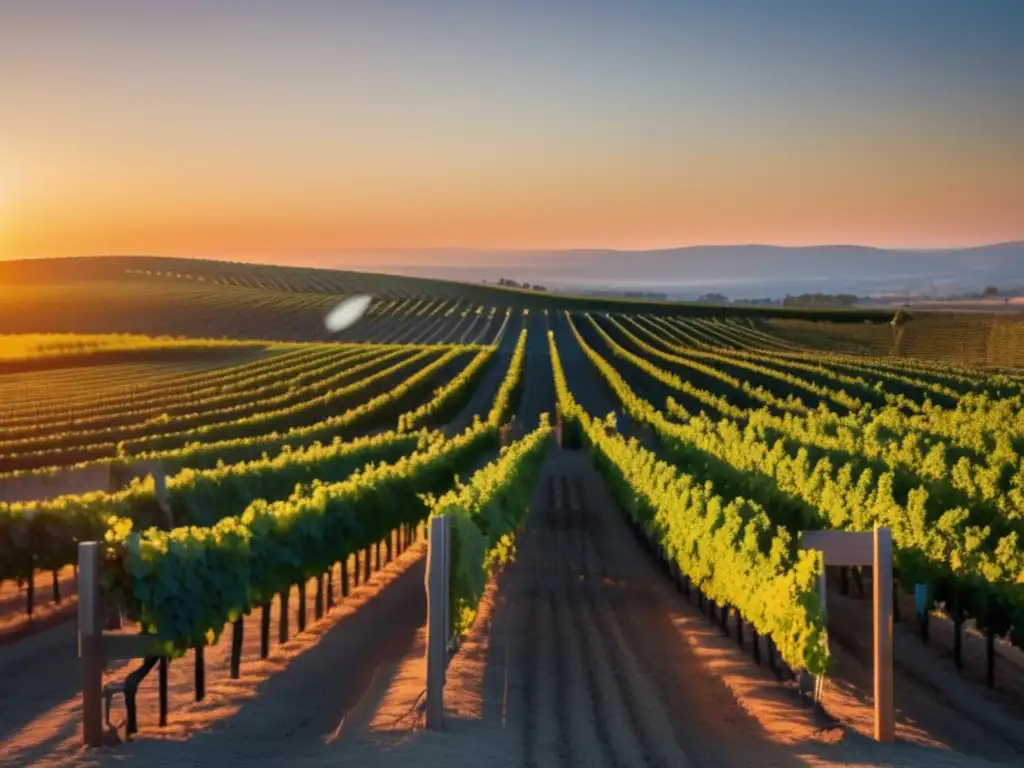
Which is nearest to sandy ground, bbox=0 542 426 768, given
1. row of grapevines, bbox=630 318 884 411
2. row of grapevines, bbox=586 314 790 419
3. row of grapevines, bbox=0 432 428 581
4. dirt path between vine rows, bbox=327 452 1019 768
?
dirt path between vine rows, bbox=327 452 1019 768

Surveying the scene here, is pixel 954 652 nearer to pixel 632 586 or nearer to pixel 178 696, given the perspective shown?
pixel 632 586

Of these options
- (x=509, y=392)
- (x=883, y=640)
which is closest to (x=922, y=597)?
(x=883, y=640)

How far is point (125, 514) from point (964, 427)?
25.7 m

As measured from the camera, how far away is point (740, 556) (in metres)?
16.7

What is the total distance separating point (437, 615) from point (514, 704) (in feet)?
6.14

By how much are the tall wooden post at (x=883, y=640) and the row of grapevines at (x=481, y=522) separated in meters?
4.77

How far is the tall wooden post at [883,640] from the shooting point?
1212 centimetres

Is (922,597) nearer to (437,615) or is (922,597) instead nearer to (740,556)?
(740,556)

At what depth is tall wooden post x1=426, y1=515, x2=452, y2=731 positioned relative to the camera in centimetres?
1235

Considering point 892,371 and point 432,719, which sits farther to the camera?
point 892,371

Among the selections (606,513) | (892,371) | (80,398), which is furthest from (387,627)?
(892,371)

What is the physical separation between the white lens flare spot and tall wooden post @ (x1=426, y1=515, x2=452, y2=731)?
351ft

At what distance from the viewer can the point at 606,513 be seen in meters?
34.9

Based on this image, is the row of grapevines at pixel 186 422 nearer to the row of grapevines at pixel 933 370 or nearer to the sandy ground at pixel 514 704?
the sandy ground at pixel 514 704
